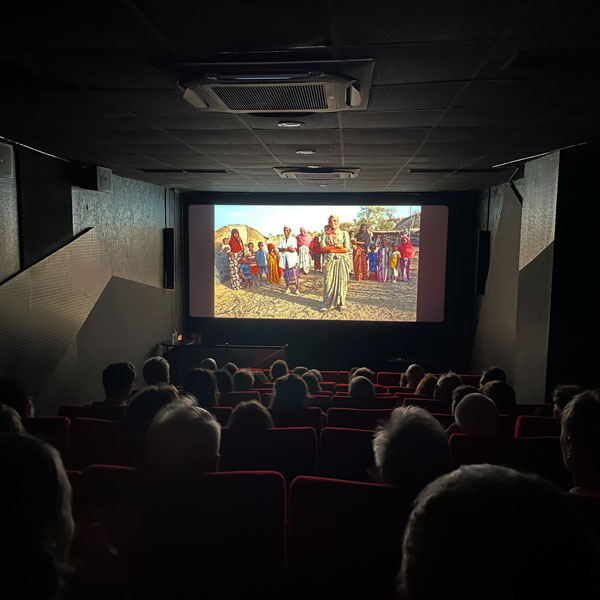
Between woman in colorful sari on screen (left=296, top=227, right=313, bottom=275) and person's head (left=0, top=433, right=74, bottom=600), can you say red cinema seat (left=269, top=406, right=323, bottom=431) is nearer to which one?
person's head (left=0, top=433, right=74, bottom=600)

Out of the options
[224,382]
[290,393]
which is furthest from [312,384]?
[290,393]

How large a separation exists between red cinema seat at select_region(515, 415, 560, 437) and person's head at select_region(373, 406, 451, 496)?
181 centimetres

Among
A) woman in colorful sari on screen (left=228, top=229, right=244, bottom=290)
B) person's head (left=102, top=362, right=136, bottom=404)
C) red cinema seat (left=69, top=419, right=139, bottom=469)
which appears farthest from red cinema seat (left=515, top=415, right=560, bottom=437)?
woman in colorful sari on screen (left=228, top=229, right=244, bottom=290)

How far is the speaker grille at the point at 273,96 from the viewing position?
2819 mm

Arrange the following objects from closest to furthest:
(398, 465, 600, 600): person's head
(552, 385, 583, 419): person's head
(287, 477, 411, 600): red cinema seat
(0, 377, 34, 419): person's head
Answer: (398, 465, 600, 600): person's head
(287, 477, 411, 600): red cinema seat
(0, 377, 34, 419): person's head
(552, 385, 583, 419): person's head

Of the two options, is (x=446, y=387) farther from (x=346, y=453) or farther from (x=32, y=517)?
(x=32, y=517)

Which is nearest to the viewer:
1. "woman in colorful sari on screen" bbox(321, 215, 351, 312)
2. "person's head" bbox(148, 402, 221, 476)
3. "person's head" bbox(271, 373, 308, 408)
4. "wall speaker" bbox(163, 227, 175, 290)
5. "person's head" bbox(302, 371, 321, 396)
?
"person's head" bbox(148, 402, 221, 476)

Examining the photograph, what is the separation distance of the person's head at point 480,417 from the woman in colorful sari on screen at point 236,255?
7.64 metres

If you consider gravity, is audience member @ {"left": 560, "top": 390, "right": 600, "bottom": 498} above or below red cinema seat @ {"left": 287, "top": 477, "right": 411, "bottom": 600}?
above

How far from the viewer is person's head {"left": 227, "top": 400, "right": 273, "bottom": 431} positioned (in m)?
2.75

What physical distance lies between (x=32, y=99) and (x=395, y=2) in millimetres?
2735

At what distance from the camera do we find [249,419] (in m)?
2.76

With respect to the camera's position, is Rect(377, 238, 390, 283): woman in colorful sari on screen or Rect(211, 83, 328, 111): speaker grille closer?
Rect(211, 83, 328, 111): speaker grille

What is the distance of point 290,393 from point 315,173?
13.0 ft
